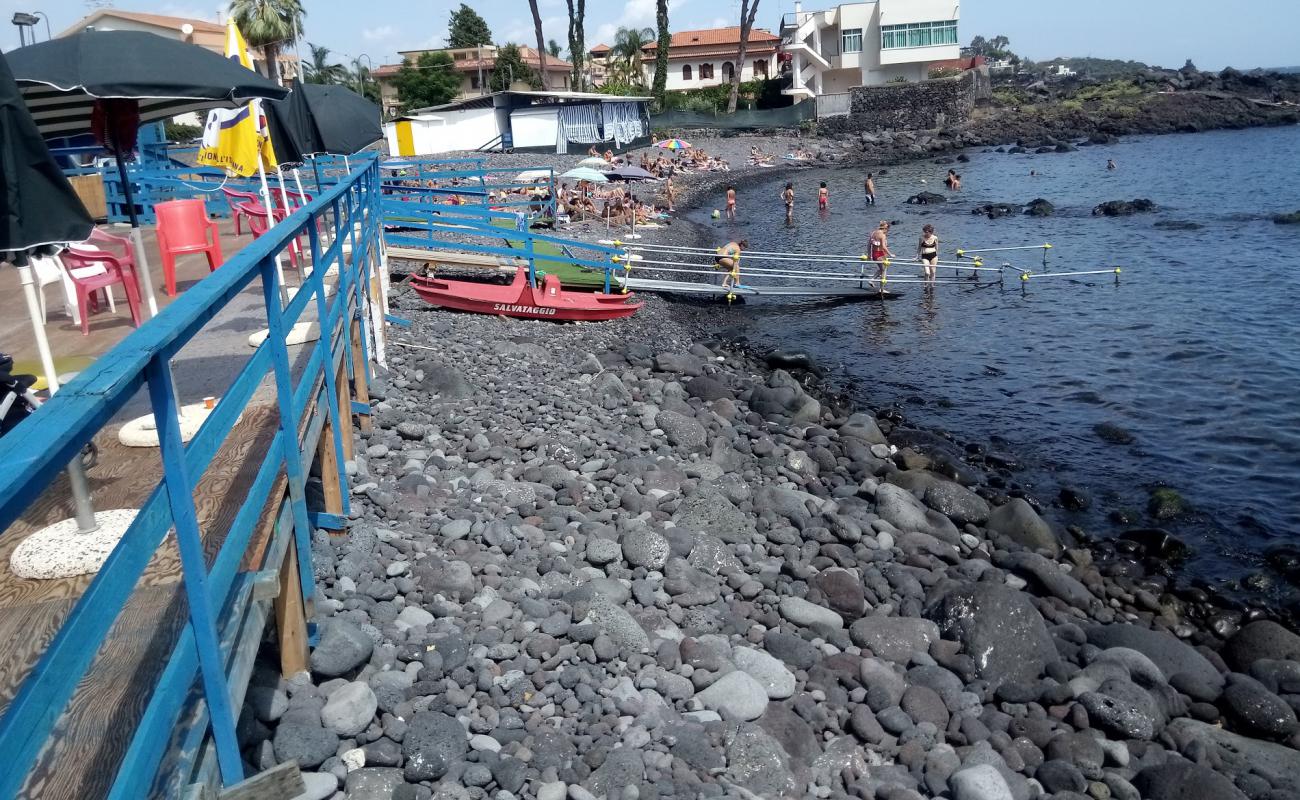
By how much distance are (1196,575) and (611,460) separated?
6.04m

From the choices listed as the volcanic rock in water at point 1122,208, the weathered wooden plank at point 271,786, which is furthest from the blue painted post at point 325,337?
the volcanic rock in water at point 1122,208

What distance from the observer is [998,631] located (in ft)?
23.2

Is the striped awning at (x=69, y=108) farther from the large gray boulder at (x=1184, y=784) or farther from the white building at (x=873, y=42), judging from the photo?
the white building at (x=873, y=42)

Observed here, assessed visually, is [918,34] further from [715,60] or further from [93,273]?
[93,273]

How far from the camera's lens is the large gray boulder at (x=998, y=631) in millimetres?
6941

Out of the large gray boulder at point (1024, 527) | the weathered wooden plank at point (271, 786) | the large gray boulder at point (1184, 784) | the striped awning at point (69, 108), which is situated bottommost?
the large gray boulder at point (1024, 527)

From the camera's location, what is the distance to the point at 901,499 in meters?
9.91

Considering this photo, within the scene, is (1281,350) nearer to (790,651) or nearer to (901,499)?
(901,499)

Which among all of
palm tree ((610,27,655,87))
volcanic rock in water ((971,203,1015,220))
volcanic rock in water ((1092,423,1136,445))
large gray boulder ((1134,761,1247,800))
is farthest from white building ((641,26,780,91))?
large gray boulder ((1134,761,1247,800))

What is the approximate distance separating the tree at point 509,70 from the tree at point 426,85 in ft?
15.1

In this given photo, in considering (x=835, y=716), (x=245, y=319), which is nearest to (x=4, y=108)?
(x=835, y=716)

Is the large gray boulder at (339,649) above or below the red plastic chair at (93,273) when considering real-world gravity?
below

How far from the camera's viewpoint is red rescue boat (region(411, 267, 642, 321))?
51.8 feet

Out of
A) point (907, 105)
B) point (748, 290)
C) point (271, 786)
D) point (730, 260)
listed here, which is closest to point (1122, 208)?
point (730, 260)
